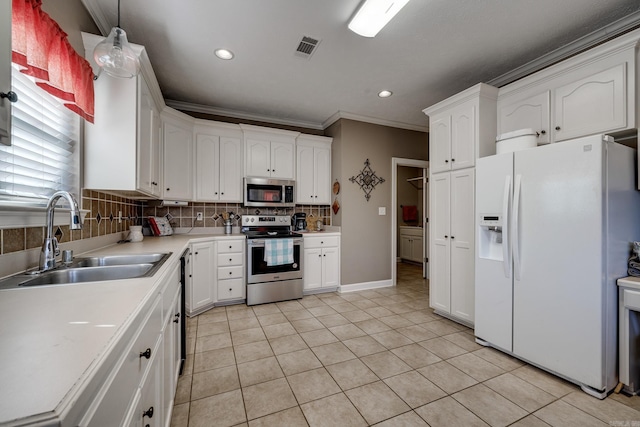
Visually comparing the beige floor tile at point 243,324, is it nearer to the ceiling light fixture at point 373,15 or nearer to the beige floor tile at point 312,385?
the beige floor tile at point 312,385

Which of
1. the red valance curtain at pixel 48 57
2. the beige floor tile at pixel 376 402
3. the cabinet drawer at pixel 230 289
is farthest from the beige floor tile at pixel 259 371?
the red valance curtain at pixel 48 57

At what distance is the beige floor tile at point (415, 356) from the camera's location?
2049 mm

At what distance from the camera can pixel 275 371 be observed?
194 cm

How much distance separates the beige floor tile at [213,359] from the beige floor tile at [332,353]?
0.69 metres

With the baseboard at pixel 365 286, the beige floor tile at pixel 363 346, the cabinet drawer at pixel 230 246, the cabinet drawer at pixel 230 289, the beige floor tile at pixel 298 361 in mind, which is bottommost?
the beige floor tile at pixel 298 361

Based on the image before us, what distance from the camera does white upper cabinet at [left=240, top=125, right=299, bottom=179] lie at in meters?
3.63

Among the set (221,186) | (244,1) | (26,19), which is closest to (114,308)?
(26,19)

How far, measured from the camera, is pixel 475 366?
2.02 meters

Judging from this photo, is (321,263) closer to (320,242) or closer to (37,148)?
(320,242)

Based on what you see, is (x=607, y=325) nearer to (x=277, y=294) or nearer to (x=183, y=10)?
(x=277, y=294)

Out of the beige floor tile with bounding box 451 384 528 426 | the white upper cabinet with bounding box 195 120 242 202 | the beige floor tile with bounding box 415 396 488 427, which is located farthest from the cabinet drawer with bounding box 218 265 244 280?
the beige floor tile with bounding box 451 384 528 426

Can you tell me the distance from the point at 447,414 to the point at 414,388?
0.83 ft

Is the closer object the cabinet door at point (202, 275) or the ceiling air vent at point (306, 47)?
the ceiling air vent at point (306, 47)

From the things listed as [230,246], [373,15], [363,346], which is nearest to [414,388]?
[363,346]
